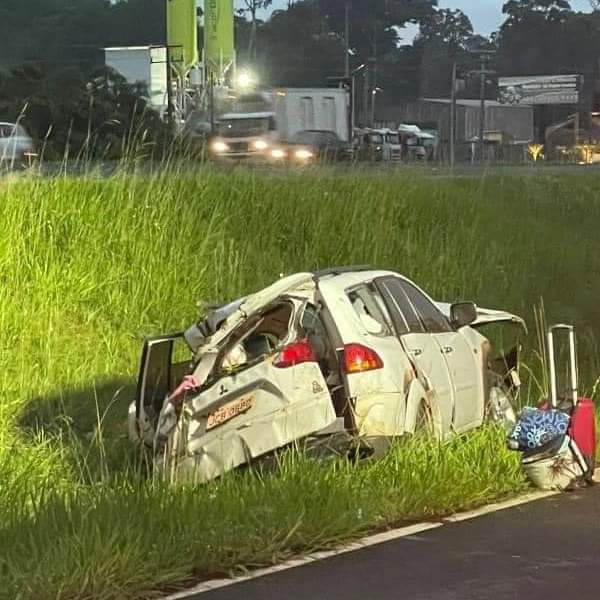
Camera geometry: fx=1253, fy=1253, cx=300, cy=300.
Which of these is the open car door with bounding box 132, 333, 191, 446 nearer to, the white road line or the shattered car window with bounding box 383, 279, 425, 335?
the shattered car window with bounding box 383, 279, 425, 335

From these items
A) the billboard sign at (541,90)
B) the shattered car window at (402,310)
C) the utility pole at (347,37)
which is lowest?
the shattered car window at (402,310)

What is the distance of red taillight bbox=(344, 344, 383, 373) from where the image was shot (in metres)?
8.58

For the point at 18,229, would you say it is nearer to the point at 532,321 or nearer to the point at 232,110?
the point at 532,321

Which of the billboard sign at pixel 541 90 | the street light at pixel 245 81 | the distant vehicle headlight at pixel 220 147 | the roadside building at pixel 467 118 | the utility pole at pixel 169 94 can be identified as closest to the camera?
the utility pole at pixel 169 94

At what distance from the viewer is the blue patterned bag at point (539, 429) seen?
351 inches

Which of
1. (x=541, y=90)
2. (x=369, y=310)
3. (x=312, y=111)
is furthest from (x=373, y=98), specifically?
(x=369, y=310)

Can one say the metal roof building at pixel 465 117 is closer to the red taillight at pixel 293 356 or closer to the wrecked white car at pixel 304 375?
the wrecked white car at pixel 304 375

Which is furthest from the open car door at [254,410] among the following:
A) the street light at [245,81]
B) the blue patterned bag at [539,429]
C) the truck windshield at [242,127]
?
the street light at [245,81]

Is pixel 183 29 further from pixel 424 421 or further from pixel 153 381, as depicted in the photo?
pixel 424 421

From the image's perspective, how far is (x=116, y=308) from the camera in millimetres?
14508

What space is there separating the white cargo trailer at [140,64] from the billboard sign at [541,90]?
65.7ft

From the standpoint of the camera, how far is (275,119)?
38312mm

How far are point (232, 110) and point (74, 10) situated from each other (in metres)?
9.34

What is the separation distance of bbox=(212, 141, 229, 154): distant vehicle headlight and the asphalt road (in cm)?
2223
